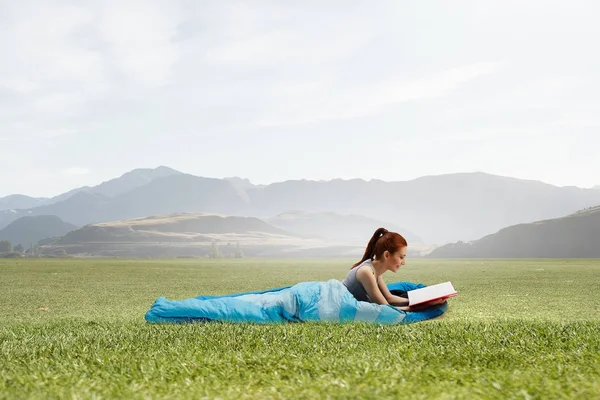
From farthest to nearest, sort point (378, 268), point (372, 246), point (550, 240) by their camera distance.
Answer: point (550, 240), point (372, 246), point (378, 268)

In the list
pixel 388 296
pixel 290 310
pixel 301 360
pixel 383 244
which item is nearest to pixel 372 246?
pixel 383 244

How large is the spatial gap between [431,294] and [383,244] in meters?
0.69

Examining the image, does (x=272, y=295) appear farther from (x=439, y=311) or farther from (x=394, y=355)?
(x=394, y=355)

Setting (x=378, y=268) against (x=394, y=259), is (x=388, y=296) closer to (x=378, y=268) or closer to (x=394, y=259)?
(x=378, y=268)

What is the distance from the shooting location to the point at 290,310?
534 cm

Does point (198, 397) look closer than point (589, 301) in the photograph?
Yes

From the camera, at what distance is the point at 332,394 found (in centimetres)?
234

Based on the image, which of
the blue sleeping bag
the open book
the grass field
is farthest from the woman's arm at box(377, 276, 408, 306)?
the grass field

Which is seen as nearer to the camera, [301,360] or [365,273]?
[301,360]

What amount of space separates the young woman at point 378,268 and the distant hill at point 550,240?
109 meters

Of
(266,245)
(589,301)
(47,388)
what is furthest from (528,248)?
(47,388)

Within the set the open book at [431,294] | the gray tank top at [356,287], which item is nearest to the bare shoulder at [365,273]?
the gray tank top at [356,287]

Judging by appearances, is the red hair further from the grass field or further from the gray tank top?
the grass field

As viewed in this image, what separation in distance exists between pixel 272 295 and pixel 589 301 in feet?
15.6
